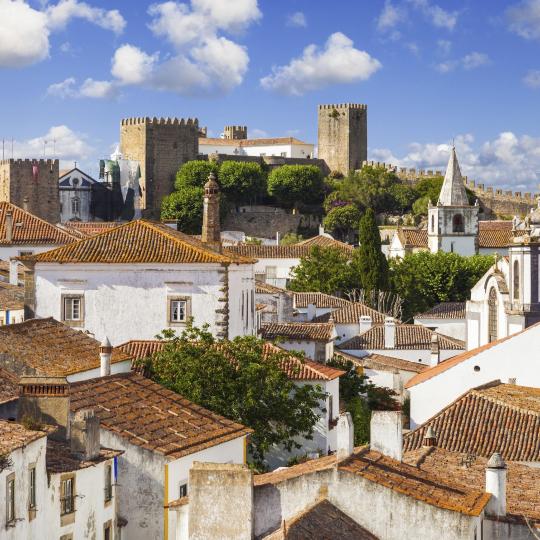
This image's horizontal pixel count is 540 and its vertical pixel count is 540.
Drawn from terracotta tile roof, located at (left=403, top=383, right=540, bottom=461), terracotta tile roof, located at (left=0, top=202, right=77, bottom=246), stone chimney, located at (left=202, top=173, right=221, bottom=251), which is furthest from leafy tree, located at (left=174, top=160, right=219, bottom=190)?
terracotta tile roof, located at (left=403, top=383, right=540, bottom=461)

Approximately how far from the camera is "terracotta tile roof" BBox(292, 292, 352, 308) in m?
69.1

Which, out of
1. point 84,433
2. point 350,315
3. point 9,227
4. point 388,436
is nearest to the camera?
point 388,436

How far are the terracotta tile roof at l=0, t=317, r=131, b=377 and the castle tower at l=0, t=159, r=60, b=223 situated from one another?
63498 mm

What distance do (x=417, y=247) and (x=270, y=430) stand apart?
68.6m

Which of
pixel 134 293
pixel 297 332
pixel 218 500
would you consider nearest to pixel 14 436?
pixel 218 500

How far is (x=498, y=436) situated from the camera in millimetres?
29781

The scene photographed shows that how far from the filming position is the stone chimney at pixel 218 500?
625 inches

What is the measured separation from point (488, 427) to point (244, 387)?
17.8 feet

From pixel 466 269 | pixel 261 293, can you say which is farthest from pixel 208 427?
pixel 466 269

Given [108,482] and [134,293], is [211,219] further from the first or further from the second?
[108,482]

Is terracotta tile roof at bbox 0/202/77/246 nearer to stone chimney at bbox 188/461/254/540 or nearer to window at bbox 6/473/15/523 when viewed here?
window at bbox 6/473/15/523

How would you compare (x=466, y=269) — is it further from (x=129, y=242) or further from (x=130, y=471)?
(x=130, y=471)

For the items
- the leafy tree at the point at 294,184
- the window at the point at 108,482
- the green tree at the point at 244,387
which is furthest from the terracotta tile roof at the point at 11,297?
the leafy tree at the point at 294,184

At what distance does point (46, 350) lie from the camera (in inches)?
1142
